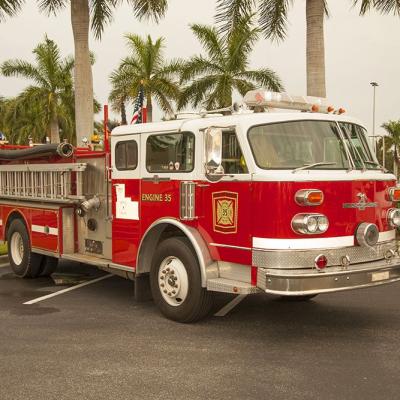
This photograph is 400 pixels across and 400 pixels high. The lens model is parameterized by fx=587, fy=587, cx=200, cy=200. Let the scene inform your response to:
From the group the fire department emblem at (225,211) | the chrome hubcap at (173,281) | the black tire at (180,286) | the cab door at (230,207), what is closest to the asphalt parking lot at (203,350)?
the black tire at (180,286)

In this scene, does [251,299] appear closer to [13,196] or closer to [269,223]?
[269,223]

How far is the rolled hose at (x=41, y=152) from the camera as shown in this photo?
795cm

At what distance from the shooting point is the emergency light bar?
6.34 m

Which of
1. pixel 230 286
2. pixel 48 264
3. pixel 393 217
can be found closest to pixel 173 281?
pixel 230 286

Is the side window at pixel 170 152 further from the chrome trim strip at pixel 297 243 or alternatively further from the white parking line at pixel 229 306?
the white parking line at pixel 229 306

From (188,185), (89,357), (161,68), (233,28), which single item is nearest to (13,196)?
(188,185)

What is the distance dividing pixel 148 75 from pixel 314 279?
25108 millimetres

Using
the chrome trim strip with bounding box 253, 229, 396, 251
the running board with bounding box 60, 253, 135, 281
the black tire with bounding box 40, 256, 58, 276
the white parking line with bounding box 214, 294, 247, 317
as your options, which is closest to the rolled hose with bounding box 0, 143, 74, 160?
the running board with bounding box 60, 253, 135, 281

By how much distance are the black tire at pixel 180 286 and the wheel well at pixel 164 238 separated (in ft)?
0.35

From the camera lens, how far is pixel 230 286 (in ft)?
18.5

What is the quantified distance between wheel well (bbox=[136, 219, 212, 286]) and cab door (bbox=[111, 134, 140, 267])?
4.8 inches

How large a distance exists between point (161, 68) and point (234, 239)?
24.7m

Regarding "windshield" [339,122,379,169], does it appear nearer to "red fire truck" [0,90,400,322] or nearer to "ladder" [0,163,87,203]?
"red fire truck" [0,90,400,322]

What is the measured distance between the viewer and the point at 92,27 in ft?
51.1
